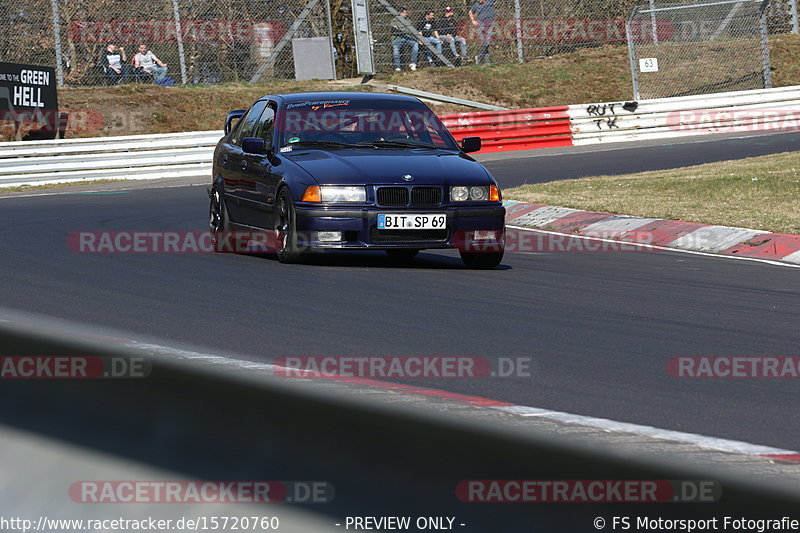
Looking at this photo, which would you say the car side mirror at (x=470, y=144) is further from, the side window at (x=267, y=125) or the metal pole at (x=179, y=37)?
the metal pole at (x=179, y=37)

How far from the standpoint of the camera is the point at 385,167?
9.63 metres

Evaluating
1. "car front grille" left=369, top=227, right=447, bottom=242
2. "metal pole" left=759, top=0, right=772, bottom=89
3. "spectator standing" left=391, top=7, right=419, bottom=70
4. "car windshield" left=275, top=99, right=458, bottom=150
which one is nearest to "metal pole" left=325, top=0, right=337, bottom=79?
"spectator standing" left=391, top=7, right=419, bottom=70

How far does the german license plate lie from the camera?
371 inches

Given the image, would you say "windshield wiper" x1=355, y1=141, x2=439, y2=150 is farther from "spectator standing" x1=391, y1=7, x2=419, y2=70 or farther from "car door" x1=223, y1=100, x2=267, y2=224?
"spectator standing" x1=391, y1=7, x2=419, y2=70

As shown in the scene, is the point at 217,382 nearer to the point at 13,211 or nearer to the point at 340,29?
the point at 13,211

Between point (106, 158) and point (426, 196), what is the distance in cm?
1538

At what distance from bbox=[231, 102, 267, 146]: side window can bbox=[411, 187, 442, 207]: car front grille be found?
2.35 m

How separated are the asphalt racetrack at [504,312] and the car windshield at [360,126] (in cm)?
99

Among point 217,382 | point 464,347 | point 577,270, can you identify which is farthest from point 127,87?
point 217,382

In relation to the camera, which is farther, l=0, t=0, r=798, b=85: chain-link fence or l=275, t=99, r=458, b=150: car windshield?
l=0, t=0, r=798, b=85: chain-link fence

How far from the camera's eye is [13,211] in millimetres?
15578

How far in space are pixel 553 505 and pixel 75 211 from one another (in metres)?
13.7

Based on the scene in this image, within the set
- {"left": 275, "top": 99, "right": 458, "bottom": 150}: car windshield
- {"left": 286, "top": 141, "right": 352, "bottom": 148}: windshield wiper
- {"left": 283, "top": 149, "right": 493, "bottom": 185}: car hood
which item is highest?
{"left": 275, "top": 99, "right": 458, "bottom": 150}: car windshield

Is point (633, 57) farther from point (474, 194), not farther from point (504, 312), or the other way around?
point (504, 312)
